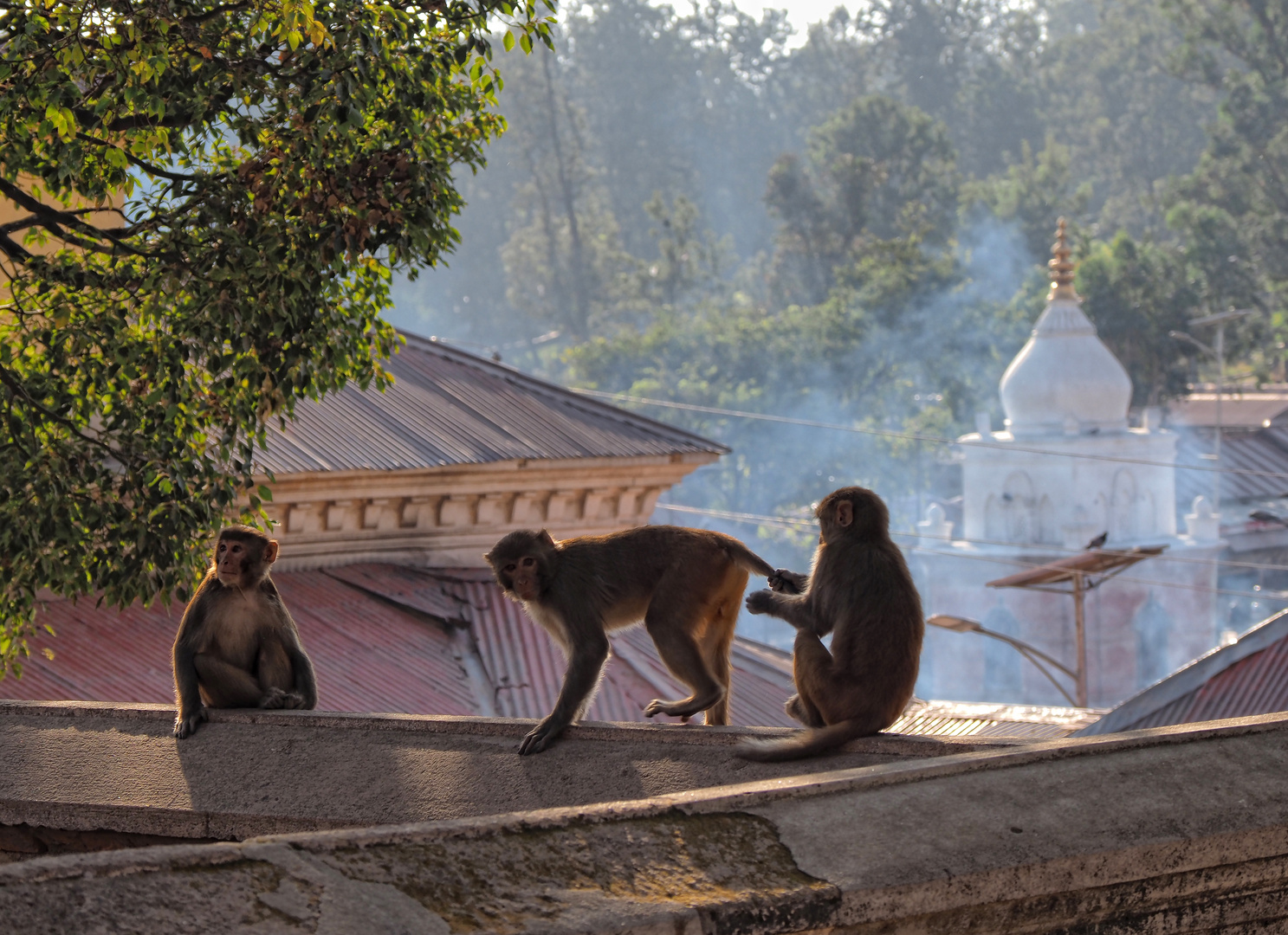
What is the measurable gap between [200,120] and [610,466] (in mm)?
5920

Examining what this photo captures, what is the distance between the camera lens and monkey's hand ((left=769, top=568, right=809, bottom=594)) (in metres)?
4.18

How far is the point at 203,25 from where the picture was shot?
19.1 ft

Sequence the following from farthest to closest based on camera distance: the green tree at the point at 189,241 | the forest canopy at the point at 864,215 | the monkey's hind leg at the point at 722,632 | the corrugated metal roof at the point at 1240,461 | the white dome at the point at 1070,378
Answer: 1. the forest canopy at the point at 864,215
2. the corrugated metal roof at the point at 1240,461
3. the white dome at the point at 1070,378
4. the green tree at the point at 189,241
5. the monkey's hind leg at the point at 722,632

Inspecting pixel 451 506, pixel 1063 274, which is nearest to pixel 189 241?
pixel 451 506

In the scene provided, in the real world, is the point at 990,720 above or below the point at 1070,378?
below

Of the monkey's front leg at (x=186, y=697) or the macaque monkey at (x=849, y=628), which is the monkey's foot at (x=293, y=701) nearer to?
the monkey's front leg at (x=186, y=697)

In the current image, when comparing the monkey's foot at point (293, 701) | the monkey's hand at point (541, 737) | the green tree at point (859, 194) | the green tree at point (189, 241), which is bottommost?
the monkey's foot at point (293, 701)

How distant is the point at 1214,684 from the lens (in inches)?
385

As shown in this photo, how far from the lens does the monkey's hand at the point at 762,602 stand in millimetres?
4125

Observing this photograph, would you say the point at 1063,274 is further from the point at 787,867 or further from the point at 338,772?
the point at 787,867

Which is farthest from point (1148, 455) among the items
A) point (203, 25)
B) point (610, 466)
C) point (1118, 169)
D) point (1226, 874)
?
point (1118, 169)

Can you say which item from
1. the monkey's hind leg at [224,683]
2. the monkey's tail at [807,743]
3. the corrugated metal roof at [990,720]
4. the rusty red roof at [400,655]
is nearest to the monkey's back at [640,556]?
the monkey's tail at [807,743]

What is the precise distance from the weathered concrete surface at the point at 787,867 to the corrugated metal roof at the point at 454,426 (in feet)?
24.1

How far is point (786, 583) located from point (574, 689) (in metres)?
0.62
